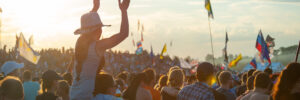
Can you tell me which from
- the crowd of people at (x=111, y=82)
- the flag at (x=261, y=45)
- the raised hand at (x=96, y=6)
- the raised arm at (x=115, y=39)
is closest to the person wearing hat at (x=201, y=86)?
the crowd of people at (x=111, y=82)

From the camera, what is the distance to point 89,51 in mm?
3824

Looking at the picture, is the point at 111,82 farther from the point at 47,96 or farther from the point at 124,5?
the point at 47,96

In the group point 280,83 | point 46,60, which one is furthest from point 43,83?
point 46,60

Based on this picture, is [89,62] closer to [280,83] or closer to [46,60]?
[280,83]

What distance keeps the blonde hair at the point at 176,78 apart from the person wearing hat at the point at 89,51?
3531mm

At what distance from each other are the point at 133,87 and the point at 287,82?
3.65 metres

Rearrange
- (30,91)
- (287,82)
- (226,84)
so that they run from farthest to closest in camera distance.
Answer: (30,91)
(226,84)
(287,82)

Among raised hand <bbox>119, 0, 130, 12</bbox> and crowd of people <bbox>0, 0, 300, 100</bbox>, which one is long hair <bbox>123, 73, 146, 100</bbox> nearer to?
crowd of people <bbox>0, 0, 300, 100</bbox>

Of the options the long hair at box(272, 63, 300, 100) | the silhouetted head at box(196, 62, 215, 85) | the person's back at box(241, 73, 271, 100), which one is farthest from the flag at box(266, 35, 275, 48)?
the long hair at box(272, 63, 300, 100)

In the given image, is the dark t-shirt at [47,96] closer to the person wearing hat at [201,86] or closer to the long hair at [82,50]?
the person wearing hat at [201,86]

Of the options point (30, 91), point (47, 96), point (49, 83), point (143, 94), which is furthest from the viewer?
point (30, 91)

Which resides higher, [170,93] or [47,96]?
[47,96]

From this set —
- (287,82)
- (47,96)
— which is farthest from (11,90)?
(287,82)

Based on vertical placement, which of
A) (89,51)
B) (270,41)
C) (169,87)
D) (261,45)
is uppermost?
(89,51)
